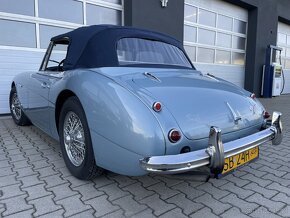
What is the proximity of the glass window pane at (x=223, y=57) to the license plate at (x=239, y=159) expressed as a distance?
9195mm

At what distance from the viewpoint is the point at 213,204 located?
221cm

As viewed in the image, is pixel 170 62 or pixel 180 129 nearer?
pixel 180 129

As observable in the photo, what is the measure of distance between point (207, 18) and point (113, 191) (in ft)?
30.8

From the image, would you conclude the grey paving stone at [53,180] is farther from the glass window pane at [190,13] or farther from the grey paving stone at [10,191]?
the glass window pane at [190,13]

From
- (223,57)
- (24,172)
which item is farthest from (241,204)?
(223,57)

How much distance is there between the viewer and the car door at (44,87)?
10.2ft

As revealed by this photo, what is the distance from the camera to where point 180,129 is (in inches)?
75.9

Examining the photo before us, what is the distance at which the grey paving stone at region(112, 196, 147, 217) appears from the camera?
207 cm

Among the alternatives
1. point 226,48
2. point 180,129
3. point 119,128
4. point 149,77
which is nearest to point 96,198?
point 119,128

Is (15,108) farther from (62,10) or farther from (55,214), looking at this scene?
(55,214)

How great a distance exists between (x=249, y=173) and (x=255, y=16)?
10.6 meters

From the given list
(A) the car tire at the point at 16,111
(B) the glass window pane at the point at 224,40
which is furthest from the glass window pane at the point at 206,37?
(A) the car tire at the point at 16,111

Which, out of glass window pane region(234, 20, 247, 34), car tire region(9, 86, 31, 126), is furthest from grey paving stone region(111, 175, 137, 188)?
glass window pane region(234, 20, 247, 34)

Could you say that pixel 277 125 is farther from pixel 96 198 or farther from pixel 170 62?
pixel 96 198
